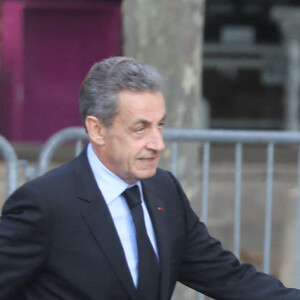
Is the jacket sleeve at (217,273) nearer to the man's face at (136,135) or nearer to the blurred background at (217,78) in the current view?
the man's face at (136,135)

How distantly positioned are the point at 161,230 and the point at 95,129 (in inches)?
13.8

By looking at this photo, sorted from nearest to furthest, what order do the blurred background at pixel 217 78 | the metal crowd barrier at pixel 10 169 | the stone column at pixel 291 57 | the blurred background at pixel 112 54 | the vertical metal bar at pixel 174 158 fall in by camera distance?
the metal crowd barrier at pixel 10 169 < the vertical metal bar at pixel 174 158 < the blurred background at pixel 217 78 < the blurred background at pixel 112 54 < the stone column at pixel 291 57

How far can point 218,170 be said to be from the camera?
273 inches

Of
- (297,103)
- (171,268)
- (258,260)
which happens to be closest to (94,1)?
(297,103)

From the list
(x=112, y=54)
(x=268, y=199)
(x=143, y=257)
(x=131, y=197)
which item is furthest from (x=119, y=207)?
(x=112, y=54)

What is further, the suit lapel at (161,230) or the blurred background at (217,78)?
the blurred background at (217,78)

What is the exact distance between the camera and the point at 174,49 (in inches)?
166

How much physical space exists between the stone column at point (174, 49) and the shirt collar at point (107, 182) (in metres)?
1.87

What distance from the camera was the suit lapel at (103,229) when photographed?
7.54ft

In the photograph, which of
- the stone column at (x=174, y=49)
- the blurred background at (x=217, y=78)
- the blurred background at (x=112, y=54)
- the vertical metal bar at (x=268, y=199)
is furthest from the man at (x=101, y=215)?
the blurred background at (x=112, y=54)

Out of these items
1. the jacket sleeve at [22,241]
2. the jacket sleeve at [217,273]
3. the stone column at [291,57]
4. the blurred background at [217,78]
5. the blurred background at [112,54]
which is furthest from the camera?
the stone column at [291,57]

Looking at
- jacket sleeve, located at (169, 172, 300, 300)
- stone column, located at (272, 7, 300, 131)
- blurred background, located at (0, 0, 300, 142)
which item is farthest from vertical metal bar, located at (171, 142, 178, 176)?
stone column, located at (272, 7, 300, 131)

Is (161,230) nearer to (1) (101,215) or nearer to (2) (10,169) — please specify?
(1) (101,215)

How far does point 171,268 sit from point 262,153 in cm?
485
